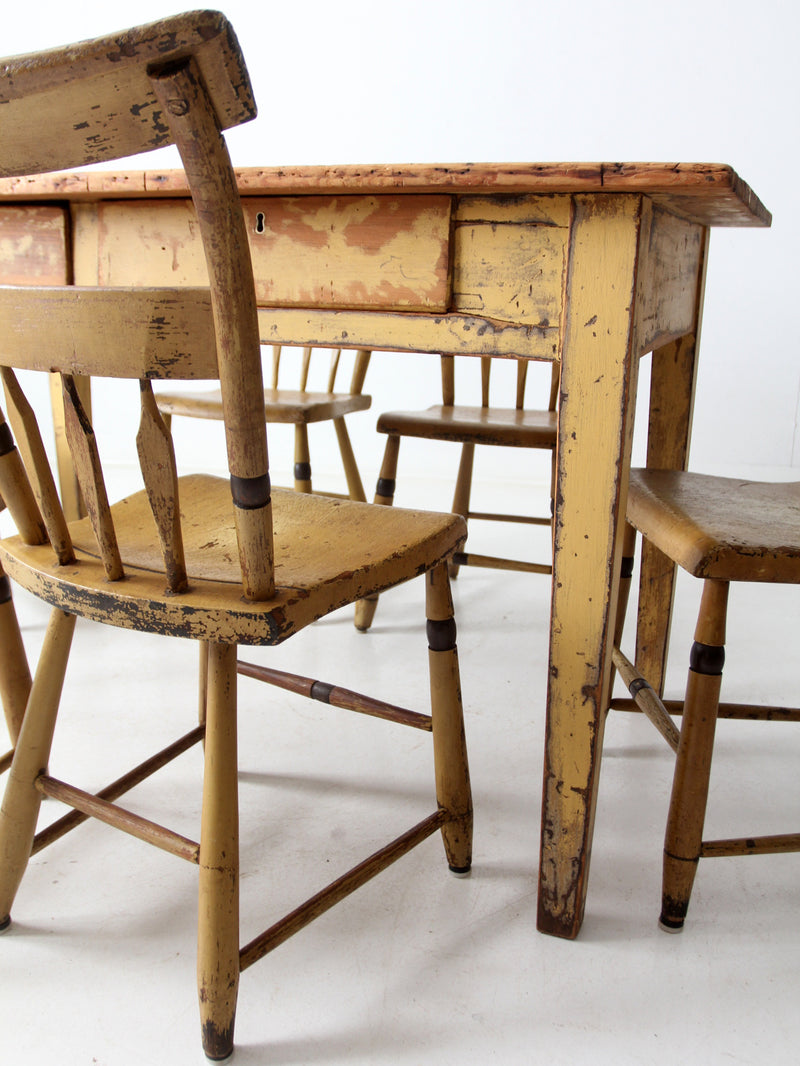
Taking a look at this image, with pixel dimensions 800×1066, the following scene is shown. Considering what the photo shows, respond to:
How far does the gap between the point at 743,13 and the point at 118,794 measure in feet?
10.0

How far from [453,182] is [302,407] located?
3.75 feet

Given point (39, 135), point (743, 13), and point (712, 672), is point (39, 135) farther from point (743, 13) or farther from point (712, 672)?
point (743, 13)

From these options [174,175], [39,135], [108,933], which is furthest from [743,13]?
[108,933]

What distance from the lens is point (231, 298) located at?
2.25ft

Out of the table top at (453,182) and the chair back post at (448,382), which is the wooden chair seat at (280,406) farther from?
the table top at (453,182)

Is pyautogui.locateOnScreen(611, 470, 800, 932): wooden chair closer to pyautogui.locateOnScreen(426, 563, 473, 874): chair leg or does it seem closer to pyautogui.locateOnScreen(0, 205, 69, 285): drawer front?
pyautogui.locateOnScreen(426, 563, 473, 874): chair leg

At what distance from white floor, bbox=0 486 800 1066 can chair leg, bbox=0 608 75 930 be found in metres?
0.12

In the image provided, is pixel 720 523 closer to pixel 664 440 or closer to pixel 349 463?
pixel 664 440

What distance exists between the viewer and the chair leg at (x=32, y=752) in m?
1.02

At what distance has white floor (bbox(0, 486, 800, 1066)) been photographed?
37.3 inches

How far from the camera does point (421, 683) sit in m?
1.77

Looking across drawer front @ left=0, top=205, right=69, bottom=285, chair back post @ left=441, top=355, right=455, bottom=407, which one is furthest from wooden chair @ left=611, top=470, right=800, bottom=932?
chair back post @ left=441, top=355, right=455, bottom=407

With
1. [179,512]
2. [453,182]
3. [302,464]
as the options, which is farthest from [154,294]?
[302,464]

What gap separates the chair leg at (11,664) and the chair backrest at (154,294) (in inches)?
15.5
